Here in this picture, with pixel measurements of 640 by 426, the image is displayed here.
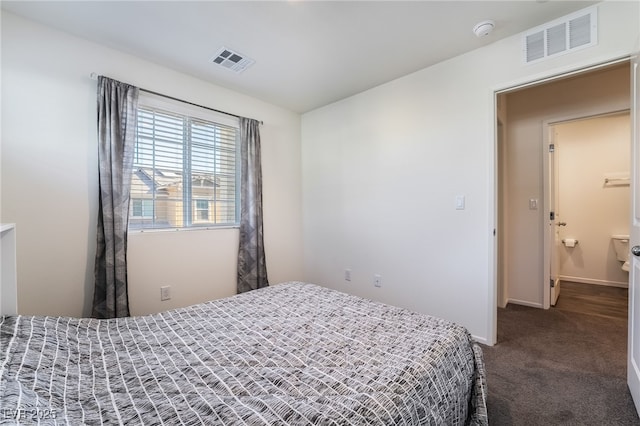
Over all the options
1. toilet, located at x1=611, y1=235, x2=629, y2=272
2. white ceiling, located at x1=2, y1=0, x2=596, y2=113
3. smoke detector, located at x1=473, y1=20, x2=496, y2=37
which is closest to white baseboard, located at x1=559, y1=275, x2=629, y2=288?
toilet, located at x1=611, y1=235, x2=629, y2=272

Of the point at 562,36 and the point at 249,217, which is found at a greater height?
the point at 562,36

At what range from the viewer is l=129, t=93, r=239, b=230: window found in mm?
2395

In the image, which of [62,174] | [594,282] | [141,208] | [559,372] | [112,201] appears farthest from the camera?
[594,282]

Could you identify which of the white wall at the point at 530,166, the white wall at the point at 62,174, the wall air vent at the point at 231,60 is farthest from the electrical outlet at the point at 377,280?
the wall air vent at the point at 231,60

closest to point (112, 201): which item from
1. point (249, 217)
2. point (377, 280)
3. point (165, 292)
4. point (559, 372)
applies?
point (165, 292)

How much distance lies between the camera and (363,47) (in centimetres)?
223

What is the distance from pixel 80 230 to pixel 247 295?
1408 millimetres

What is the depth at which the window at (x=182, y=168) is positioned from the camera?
2.39 meters

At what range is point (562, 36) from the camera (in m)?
1.91

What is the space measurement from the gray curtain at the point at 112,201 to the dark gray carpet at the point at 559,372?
2.62 m

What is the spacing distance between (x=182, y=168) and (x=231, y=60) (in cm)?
109

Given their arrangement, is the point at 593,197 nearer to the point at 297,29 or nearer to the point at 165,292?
the point at 297,29

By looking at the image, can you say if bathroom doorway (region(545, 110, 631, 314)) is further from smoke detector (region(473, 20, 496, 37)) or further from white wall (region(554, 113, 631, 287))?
smoke detector (region(473, 20, 496, 37))

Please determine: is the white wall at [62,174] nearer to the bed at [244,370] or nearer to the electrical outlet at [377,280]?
the bed at [244,370]
